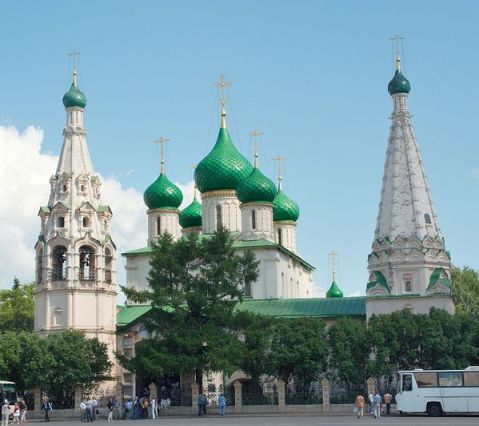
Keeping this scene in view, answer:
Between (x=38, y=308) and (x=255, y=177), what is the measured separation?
1407cm

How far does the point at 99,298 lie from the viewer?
48.3 meters

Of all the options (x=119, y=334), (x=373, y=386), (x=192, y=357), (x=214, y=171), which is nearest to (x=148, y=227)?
(x=214, y=171)

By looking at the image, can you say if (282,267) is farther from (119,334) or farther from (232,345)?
(232,345)

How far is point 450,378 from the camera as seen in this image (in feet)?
112

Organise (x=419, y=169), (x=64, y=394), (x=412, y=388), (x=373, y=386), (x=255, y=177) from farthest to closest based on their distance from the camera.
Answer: (x=255, y=177) < (x=419, y=169) < (x=64, y=394) < (x=373, y=386) < (x=412, y=388)

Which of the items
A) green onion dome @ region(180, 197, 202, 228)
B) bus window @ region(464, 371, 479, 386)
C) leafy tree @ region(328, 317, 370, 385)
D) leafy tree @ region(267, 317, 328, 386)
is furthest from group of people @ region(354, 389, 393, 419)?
green onion dome @ region(180, 197, 202, 228)

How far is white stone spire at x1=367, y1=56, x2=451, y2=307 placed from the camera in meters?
46.0

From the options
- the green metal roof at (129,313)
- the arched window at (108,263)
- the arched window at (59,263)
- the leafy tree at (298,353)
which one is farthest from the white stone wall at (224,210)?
the leafy tree at (298,353)

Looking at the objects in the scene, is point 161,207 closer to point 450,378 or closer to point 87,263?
point 87,263

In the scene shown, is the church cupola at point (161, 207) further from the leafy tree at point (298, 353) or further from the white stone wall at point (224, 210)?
the leafy tree at point (298, 353)

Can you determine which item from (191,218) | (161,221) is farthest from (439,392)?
(191,218)

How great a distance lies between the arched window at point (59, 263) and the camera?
48.3 metres

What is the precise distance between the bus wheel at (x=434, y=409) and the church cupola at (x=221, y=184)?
75.1 ft

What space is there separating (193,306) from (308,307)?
12039 millimetres
